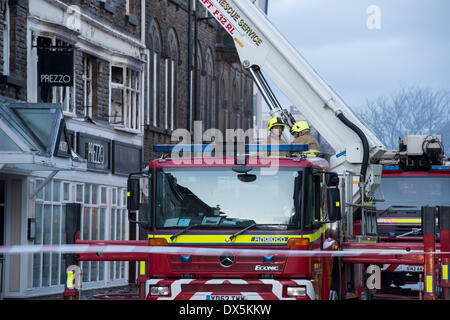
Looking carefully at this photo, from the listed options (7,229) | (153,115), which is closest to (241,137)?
(7,229)

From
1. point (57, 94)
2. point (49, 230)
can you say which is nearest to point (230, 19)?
point (57, 94)

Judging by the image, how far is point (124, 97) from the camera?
26.0 meters

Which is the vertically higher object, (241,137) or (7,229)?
(241,137)

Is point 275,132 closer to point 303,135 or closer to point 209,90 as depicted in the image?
point 303,135

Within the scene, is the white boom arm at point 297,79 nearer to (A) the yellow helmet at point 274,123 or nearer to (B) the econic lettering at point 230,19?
(B) the econic lettering at point 230,19

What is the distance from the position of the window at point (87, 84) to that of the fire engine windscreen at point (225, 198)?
11.9 metres

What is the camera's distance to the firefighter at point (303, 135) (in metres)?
13.2

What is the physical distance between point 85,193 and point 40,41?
422 centimetres

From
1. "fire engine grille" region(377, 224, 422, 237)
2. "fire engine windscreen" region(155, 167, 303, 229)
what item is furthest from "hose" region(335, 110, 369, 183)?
"fire engine grille" region(377, 224, 422, 237)

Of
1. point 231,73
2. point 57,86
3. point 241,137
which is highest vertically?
point 231,73

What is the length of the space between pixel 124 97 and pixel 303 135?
13.2 metres

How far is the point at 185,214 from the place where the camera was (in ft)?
38.3

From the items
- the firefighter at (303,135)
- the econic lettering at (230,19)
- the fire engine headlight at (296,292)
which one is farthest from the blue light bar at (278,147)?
the econic lettering at (230,19)

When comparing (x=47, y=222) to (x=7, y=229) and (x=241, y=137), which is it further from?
(x=241, y=137)
